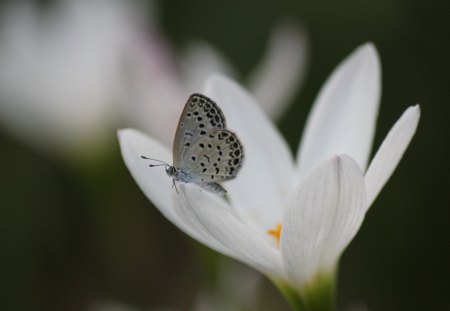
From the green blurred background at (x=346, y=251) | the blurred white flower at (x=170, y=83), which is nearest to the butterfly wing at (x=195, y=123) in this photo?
the green blurred background at (x=346, y=251)

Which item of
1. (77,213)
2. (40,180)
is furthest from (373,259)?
(40,180)

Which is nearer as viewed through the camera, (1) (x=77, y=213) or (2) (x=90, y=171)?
(2) (x=90, y=171)

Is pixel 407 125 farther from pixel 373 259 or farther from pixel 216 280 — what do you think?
→ pixel 373 259

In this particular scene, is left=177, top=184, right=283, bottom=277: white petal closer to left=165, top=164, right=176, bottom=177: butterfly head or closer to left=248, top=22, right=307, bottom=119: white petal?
left=165, top=164, right=176, bottom=177: butterfly head

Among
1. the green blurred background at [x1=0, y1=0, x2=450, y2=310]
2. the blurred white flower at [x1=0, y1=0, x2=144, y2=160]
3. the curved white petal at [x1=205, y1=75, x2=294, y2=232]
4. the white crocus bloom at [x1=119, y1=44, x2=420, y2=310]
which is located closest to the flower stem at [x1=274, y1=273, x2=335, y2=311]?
the white crocus bloom at [x1=119, y1=44, x2=420, y2=310]

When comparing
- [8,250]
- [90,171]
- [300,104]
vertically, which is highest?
[300,104]

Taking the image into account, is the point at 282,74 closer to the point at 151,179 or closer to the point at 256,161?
the point at 256,161
